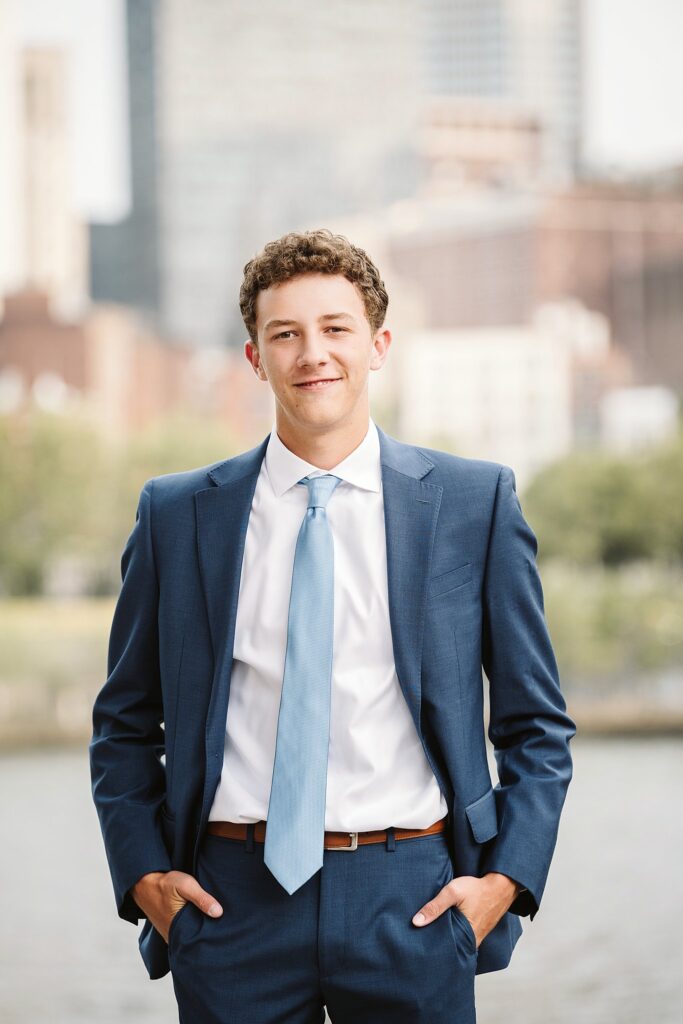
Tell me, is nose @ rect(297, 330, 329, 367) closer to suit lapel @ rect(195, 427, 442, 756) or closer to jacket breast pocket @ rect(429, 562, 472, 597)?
suit lapel @ rect(195, 427, 442, 756)

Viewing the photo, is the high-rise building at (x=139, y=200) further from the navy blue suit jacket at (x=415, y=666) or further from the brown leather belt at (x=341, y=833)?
the brown leather belt at (x=341, y=833)

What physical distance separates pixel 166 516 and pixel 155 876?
0.46 meters

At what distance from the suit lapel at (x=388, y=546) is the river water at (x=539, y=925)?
18.8 inches

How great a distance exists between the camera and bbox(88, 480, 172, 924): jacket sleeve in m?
1.74

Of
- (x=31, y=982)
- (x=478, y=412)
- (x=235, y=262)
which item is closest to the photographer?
(x=31, y=982)

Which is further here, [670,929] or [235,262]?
[235,262]

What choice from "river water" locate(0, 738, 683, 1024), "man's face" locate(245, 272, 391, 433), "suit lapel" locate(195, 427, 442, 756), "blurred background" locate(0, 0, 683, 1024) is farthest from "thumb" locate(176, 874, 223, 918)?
"blurred background" locate(0, 0, 683, 1024)

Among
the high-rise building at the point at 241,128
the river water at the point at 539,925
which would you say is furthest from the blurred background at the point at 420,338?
the high-rise building at the point at 241,128

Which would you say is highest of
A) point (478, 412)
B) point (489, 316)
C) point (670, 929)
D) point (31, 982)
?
point (489, 316)

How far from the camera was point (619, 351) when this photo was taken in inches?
1398

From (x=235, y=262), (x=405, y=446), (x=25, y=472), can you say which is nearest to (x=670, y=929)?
(x=405, y=446)

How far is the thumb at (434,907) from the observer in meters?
1.59

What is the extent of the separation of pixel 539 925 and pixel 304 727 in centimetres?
1008

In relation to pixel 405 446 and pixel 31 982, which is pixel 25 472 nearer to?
pixel 31 982
